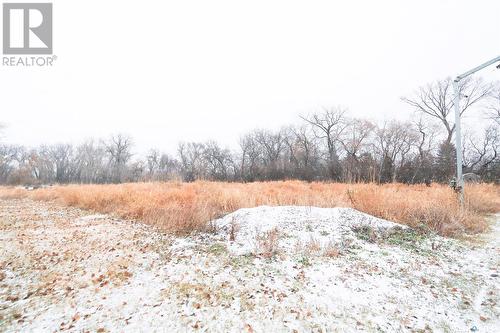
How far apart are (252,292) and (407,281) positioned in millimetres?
1732

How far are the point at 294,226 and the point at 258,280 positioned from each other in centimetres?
180

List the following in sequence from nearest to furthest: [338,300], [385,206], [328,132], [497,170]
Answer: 1. [338,300]
2. [385,206]
3. [497,170]
4. [328,132]

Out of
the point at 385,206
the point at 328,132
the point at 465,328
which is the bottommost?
the point at 465,328

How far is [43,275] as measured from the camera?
111 inches

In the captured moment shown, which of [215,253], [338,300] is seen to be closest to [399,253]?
[338,300]

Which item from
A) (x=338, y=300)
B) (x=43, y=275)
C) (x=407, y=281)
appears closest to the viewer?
(x=338, y=300)

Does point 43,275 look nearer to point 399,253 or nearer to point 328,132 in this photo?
point 399,253

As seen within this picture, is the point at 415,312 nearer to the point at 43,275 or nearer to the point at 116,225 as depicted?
the point at 43,275

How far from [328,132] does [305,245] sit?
34368 mm

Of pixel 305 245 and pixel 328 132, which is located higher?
pixel 328 132

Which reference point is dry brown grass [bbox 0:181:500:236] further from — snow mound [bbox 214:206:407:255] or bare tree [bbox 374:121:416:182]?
bare tree [bbox 374:121:416:182]

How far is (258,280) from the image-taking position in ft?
8.50

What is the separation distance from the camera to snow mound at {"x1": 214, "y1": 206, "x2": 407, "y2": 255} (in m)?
3.64

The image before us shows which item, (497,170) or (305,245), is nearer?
(305,245)
